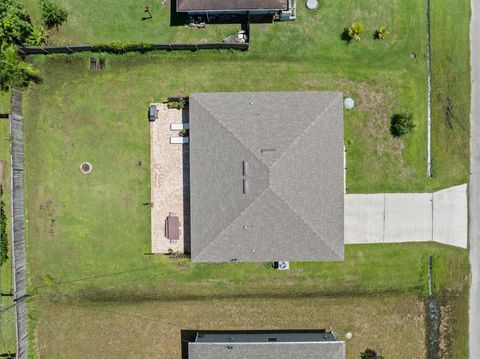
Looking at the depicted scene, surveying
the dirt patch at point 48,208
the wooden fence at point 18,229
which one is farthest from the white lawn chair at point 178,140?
the wooden fence at point 18,229

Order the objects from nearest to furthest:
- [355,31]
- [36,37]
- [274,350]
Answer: [274,350] < [36,37] < [355,31]

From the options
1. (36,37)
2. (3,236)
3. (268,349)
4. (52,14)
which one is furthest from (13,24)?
(268,349)

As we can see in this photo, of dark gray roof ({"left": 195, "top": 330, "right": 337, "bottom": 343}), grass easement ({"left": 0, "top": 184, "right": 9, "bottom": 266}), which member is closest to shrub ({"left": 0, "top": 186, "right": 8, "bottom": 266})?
grass easement ({"left": 0, "top": 184, "right": 9, "bottom": 266})

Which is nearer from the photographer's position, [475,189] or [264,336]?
[264,336]

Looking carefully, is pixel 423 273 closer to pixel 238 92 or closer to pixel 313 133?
pixel 313 133

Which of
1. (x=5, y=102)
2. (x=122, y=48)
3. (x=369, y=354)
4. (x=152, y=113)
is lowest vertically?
(x=369, y=354)

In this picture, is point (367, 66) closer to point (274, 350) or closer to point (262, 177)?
point (262, 177)
